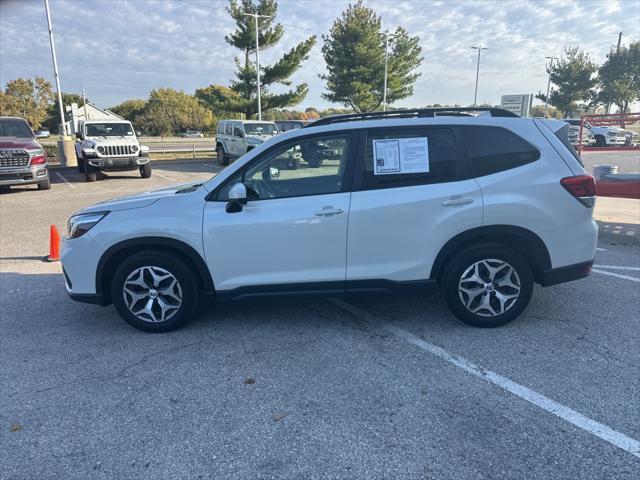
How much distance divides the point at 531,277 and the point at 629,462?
171 cm

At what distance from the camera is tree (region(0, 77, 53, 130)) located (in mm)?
38500

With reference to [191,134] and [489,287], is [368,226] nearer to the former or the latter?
[489,287]

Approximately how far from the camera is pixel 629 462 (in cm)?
232

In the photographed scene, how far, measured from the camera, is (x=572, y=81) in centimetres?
4153

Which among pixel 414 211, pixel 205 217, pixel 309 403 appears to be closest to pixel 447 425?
pixel 309 403

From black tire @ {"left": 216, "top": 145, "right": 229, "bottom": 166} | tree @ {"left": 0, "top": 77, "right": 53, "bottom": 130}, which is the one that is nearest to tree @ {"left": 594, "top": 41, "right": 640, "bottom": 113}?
black tire @ {"left": 216, "top": 145, "right": 229, "bottom": 166}

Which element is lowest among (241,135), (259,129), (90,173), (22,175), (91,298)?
(91,298)

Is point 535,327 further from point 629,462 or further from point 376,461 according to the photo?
point 376,461

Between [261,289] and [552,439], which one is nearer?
[552,439]

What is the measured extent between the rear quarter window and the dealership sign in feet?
47.6

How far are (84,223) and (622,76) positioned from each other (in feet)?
150

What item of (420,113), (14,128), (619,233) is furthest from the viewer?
(14,128)

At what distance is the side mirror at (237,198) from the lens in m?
3.53

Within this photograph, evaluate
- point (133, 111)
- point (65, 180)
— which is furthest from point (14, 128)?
point (133, 111)
